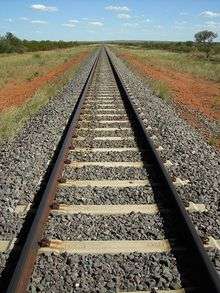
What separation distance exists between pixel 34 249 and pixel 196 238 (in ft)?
4.77

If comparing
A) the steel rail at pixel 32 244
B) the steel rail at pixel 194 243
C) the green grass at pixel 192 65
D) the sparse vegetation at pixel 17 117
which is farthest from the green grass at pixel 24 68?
the steel rail at pixel 194 243

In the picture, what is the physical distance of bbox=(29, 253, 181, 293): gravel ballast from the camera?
3648 millimetres

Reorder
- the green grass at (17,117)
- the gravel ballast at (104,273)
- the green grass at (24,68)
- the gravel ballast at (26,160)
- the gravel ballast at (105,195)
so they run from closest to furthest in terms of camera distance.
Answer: the gravel ballast at (104,273) < the gravel ballast at (26,160) < the gravel ballast at (105,195) < the green grass at (17,117) < the green grass at (24,68)

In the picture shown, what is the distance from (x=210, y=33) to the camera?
9081 centimetres

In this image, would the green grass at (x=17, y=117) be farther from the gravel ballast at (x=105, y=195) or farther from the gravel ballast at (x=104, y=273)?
the gravel ballast at (x=104, y=273)

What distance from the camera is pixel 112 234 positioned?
4.54 meters

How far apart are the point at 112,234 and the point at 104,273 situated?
74cm

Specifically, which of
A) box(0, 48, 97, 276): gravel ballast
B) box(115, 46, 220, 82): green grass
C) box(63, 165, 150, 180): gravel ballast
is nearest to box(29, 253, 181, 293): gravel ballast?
box(0, 48, 97, 276): gravel ballast

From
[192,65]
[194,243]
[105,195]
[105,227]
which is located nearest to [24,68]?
[192,65]

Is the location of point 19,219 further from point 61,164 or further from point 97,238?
point 61,164

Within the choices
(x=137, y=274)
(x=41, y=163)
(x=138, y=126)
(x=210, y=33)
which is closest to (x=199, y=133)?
(x=138, y=126)

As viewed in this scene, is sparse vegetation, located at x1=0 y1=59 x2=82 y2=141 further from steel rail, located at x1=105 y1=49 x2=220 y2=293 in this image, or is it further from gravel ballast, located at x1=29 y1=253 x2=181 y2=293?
gravel ballast, located at x1=29 y1=253 x2=181 y2=293

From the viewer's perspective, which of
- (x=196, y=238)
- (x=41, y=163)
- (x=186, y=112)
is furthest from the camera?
(x=186, y=112)

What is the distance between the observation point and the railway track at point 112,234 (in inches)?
145
